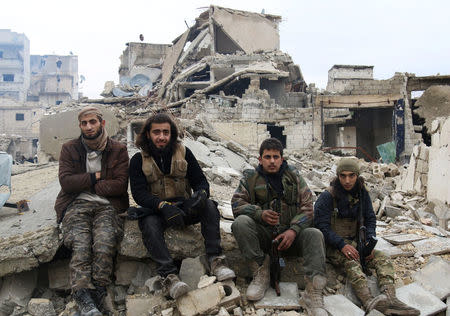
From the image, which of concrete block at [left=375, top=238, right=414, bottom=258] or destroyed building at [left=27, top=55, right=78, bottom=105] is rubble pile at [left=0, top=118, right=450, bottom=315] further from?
destroyed building at [left=27, top=55, right=78, bottom=105]

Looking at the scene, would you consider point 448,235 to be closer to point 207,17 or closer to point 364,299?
point 364,299

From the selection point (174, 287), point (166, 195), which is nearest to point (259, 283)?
point (174, 287)

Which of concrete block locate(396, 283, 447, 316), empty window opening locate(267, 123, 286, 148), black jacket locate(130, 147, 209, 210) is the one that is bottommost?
concrete block locate(396, 283, 447, 316)

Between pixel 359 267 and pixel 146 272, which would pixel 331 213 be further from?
pixel 146 272

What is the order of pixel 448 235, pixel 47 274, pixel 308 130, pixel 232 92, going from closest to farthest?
pixel 47 274, pixel 448 235, pixel 308 130, pixel 232 92

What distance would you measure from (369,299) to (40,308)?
266 centimetres

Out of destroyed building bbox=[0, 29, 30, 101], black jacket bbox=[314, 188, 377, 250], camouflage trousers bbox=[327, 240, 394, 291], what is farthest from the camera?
destroyed building bbox=[0, 29, 30, 101]

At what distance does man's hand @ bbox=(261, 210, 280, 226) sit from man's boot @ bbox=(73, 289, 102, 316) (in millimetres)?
1425

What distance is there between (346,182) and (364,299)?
0.96 meters

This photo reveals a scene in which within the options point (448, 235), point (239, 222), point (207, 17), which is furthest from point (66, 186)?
point (207, 17)

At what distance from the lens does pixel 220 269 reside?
274cm

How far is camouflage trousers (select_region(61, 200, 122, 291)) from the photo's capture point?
2.61 metres

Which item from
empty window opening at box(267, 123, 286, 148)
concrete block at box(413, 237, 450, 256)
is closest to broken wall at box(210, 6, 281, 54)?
empty window opening at box(267, 123, 286, 148)

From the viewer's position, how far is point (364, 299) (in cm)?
273
